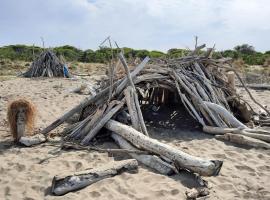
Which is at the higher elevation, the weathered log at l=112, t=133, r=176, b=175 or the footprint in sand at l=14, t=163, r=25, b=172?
the weathered log at l=112, t=133, r=176, b=175

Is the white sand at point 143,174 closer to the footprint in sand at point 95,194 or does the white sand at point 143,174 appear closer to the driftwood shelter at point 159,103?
the footprint in sand at point 95,194

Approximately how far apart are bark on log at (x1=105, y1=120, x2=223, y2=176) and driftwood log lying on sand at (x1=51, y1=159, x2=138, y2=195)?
561 millimetres

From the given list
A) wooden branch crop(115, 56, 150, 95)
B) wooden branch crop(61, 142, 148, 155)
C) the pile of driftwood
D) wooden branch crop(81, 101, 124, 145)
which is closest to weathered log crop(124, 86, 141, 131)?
wooden branch crop(81, 101, 124, 145)

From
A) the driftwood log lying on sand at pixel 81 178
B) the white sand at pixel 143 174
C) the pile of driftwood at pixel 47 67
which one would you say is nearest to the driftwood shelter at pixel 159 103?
the white sand at pixel 143 174

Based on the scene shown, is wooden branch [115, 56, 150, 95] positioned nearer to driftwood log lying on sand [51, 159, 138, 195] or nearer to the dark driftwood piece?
the dark driftwood piece

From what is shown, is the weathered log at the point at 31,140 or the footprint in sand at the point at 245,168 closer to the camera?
the footprint in sand at the point at 245,168

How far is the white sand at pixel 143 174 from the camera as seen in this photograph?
14.0ft

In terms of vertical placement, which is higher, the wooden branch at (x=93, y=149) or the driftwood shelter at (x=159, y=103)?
the driftwood shelter at (x=159, y=103)

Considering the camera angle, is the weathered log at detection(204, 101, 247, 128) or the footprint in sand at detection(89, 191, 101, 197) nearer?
the footprint in sand at detection(89, 191, 101, 197)

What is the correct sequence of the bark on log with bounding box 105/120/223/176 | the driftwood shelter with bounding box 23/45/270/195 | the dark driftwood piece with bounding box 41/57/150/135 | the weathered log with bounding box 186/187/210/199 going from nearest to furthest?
the weathered log with bounding box 186/187/210/199 → the bark on log with bounding box 105/120/223/176 → the driftwood shelter with bounding box 23/45/270/195 → the dark driftwood piece with bounding box 41/57/150/135

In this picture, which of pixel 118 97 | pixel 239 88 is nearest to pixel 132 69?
pixel 118 97

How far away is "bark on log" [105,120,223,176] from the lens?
4480 mm

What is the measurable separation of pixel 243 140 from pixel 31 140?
3221mm

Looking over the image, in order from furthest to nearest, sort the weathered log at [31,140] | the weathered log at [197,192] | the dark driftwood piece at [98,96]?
the dark driftwood piece at [98,96], the weathered log at [31,140], the weathered log at [197,192]
